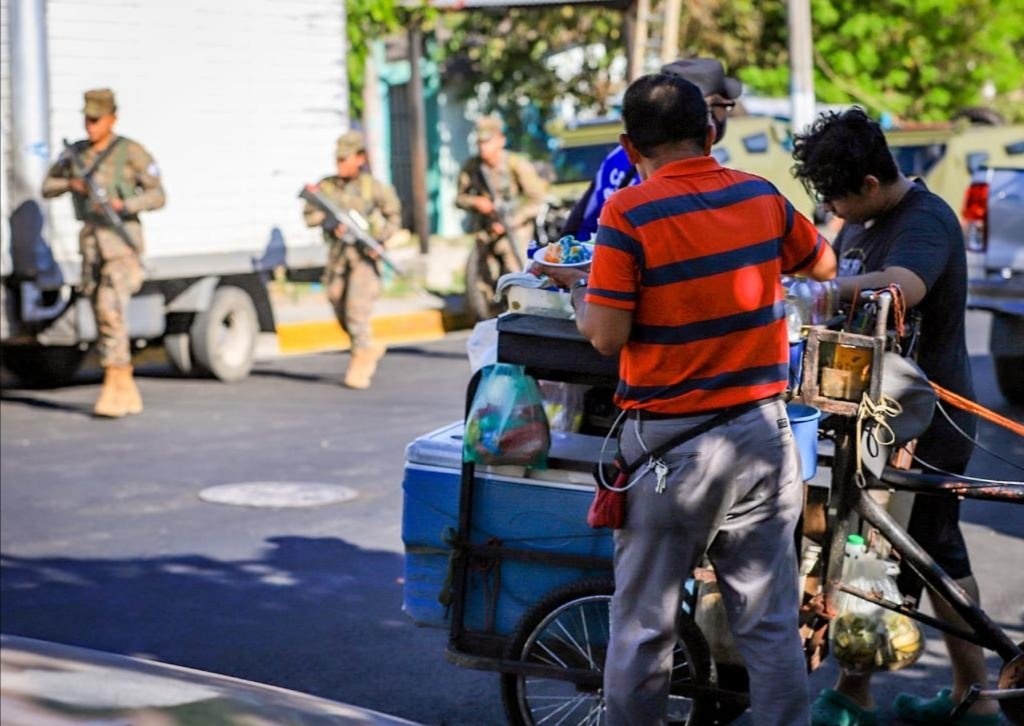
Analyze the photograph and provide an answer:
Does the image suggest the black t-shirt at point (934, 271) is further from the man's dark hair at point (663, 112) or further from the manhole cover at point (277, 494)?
the manhole cover at point (277, 494)

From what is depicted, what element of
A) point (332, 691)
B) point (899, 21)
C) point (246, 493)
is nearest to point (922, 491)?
point (332, 691)

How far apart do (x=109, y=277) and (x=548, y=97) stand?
14.1m

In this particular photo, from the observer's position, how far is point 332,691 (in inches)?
224

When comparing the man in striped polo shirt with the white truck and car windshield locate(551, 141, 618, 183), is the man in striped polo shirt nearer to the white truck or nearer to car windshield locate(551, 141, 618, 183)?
the white truck

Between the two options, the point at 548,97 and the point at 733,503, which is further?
the point at 548,97

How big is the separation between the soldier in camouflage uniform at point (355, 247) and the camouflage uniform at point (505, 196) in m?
0.95

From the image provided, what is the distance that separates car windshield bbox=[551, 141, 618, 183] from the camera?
16.2 meters

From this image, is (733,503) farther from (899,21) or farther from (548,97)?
(899,21)

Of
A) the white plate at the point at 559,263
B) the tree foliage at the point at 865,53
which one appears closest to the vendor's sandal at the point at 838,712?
the white plate at the point at 559,263

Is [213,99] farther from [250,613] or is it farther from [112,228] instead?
[250,613]

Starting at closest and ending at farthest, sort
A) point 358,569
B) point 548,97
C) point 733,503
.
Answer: point 733,503
point 358,569
point 548,97

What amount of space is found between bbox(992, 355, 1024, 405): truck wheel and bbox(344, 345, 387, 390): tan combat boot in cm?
440

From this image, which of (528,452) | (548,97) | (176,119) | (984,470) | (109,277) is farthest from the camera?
(548,97)

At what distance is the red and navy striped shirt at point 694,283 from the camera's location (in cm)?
395
